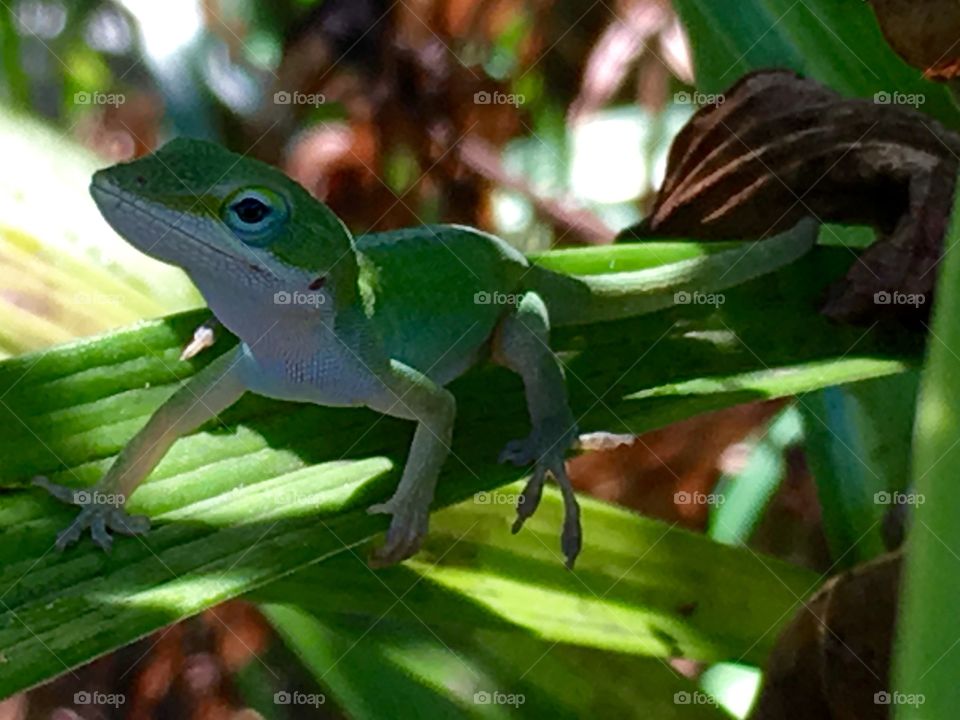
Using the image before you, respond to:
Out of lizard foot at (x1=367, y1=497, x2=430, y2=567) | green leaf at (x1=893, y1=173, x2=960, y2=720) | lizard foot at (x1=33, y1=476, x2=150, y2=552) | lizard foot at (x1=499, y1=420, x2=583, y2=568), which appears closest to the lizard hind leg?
lizard foot at (x1=499, y1=420, x2=583, y2=568)

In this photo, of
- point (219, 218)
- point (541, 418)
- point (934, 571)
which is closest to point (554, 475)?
point (541, 418)

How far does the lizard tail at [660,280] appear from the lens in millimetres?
1183

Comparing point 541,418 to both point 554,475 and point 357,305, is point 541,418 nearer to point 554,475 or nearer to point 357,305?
point 554,475

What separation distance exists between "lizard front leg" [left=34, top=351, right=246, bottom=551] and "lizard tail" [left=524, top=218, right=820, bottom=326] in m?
0.37

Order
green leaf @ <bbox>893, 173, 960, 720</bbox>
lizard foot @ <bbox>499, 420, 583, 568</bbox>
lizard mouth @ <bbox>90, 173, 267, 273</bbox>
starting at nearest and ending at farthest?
green leaf @ <bbox>893, 173, 960, 720</bbox>
lizard mouth @ <bbox>90, 173, 267, 273</bbox>
lizard foot @ <bbox>499, 420, 583, 568</bbox>

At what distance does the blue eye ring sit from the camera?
3.07 ft

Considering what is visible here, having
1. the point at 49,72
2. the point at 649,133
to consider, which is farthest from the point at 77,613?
the point at 49,72

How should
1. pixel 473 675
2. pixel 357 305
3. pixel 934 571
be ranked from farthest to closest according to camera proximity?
pixel 473 675 < pixel 357 305 < pixel 934 571

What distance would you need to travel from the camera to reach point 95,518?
0.86 m

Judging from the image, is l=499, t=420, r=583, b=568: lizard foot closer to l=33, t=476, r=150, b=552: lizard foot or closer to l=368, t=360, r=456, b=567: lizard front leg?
l=368, t=360, r=456, b=567: lizard front leg

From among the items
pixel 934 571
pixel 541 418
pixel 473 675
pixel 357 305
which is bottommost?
pixel 473 675

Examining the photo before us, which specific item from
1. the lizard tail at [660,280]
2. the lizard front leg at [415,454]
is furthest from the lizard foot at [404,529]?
the lizard tail at [660,280]

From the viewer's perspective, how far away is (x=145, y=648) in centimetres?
197

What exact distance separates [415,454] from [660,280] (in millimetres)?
374
